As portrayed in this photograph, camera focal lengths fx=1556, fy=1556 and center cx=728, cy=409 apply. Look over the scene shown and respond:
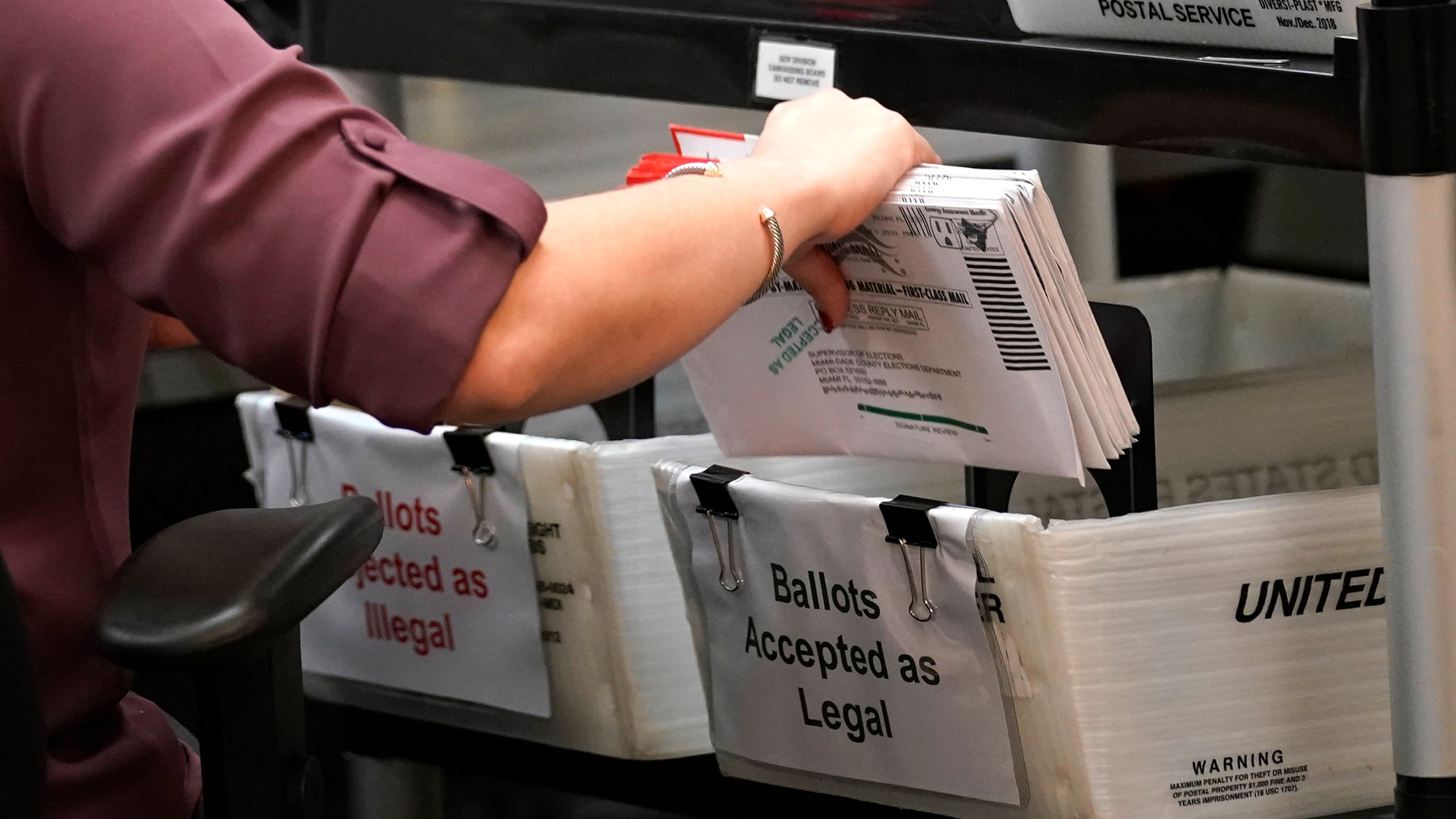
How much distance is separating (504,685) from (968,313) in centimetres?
57

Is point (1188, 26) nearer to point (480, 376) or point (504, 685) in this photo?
point (480, 376)

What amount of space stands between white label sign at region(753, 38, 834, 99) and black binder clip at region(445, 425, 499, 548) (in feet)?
1.14

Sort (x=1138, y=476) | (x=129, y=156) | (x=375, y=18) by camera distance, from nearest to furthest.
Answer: (x=129, y=156) < (x=1138, y=476) < (x=375, y=18)

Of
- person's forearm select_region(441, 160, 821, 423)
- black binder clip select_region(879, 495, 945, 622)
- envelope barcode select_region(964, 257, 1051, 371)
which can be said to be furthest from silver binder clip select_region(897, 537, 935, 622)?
person's forearm select_region(441, 160, 821, 423)

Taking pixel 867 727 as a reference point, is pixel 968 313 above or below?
above

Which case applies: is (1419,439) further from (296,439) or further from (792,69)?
(296,439)

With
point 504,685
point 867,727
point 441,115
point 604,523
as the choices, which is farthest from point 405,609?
point 441,115

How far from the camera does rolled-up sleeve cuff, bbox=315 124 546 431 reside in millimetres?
645

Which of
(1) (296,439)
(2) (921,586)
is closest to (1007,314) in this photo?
(2) (921,586)

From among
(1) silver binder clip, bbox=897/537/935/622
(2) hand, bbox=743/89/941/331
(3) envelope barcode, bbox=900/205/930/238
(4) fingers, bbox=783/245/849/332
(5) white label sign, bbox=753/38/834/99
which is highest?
(5) white label sign, bbox=753/38/834/99

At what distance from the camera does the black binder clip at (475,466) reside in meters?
1.22

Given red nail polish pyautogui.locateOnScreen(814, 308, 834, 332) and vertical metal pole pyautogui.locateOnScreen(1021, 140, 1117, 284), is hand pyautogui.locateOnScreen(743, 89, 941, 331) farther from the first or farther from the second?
vertical metal pole pyautogui.locateOnScreen(1021, 140, 1117, 284)

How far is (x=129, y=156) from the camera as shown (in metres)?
0.62

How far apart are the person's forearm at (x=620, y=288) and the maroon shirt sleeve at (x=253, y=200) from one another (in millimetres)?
20
